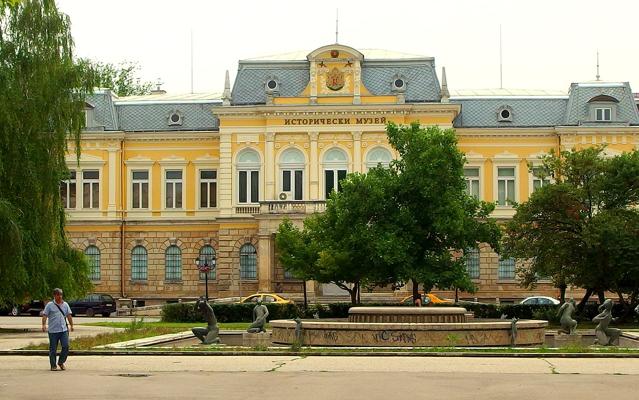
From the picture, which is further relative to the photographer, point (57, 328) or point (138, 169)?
point (138, 169)

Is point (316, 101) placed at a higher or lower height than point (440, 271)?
higher

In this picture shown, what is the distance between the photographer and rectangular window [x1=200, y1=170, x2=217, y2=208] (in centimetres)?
7150

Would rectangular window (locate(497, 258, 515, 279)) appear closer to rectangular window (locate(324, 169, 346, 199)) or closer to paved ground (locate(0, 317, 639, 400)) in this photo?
rectangular window (locate(324, 169, 346, 199))

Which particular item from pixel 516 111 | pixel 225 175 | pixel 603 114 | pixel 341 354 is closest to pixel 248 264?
pixel 225 175

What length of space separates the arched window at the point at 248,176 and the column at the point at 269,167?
714 millimetres

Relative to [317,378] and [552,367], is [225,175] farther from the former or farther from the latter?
[317,378]

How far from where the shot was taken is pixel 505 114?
70.7 m

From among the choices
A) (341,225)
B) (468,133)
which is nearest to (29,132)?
(341,225)

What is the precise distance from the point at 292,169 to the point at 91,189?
12308mm

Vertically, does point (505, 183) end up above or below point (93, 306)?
above

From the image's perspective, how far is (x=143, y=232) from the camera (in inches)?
2813

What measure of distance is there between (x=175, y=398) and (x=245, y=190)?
50807mm

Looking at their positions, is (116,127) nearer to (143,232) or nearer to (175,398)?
(143,232)

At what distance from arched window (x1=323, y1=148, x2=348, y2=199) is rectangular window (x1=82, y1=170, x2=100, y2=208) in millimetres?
13748
